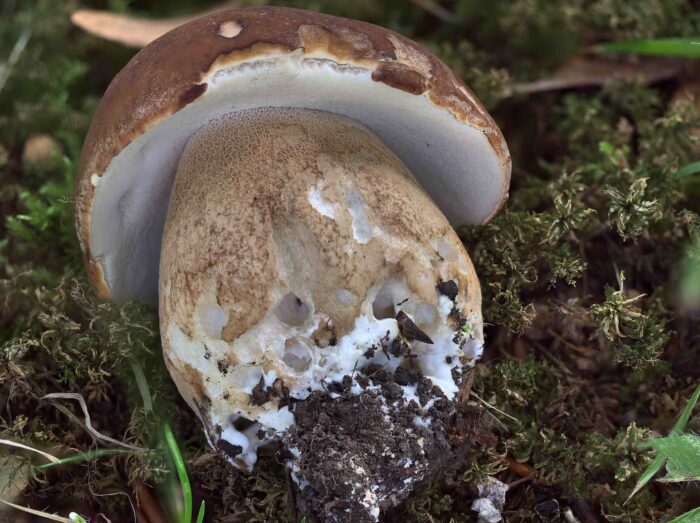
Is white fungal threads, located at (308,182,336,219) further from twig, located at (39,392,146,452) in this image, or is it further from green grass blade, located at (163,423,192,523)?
twig, located at (39,392,146,452)

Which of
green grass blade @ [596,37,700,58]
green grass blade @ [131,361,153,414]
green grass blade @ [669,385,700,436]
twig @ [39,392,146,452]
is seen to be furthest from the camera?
green grass blade @ [596,37,700,58]

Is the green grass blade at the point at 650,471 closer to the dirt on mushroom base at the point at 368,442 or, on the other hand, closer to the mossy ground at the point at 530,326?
the mossy ground at the point at 530,326

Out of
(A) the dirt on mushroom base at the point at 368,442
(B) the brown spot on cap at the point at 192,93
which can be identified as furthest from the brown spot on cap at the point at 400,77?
(A) the dirt on mushroom base at the point at 368,442

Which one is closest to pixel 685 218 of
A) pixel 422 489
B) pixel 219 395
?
pixel 422 489

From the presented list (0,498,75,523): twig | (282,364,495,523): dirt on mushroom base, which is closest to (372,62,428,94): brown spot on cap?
(282,364,495,523): dirt on mushroom base

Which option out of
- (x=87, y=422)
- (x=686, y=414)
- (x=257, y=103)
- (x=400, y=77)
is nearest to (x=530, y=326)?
(x=686, y=414)
